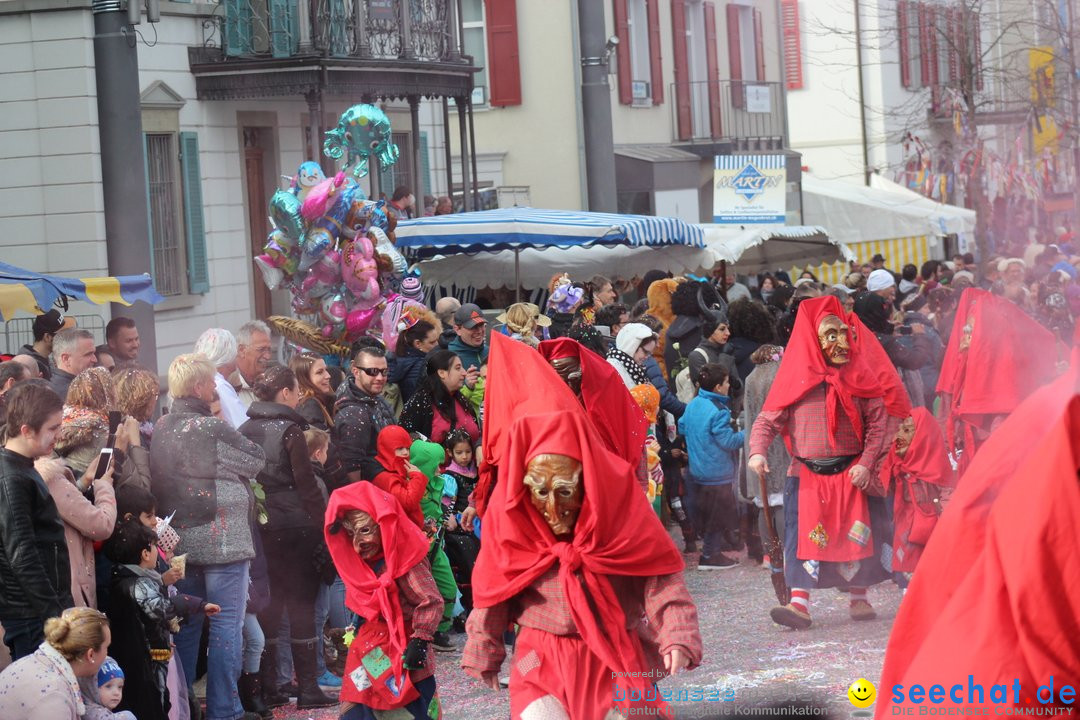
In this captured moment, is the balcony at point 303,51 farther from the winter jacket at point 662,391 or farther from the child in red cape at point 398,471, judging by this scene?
the child in red cape at point 398,471

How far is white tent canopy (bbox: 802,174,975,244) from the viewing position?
25.2m

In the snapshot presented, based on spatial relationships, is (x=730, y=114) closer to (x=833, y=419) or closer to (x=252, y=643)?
(x=833, y=419)

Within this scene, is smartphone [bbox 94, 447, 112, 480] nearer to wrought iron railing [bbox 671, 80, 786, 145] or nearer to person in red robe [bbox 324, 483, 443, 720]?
person in red robe [bbox 324, 483, 443, 720]

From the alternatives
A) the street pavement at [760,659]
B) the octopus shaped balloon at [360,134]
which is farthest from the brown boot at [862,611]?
the octopus shaped balloon at [360,134]

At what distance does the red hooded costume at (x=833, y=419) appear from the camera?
9.20m

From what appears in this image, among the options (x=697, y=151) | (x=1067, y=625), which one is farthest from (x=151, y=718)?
(x=697, y=151)

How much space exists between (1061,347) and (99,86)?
8.07 metres

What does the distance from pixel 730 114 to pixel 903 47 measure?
7543 mm

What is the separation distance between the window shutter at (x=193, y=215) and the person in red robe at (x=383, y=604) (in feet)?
37.7

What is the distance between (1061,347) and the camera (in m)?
14.2

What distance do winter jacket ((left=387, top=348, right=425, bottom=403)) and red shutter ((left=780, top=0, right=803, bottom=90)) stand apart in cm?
2803

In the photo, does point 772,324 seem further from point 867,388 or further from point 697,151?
point 697,151

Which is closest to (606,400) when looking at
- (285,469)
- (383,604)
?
(383,604)

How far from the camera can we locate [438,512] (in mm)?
9242
